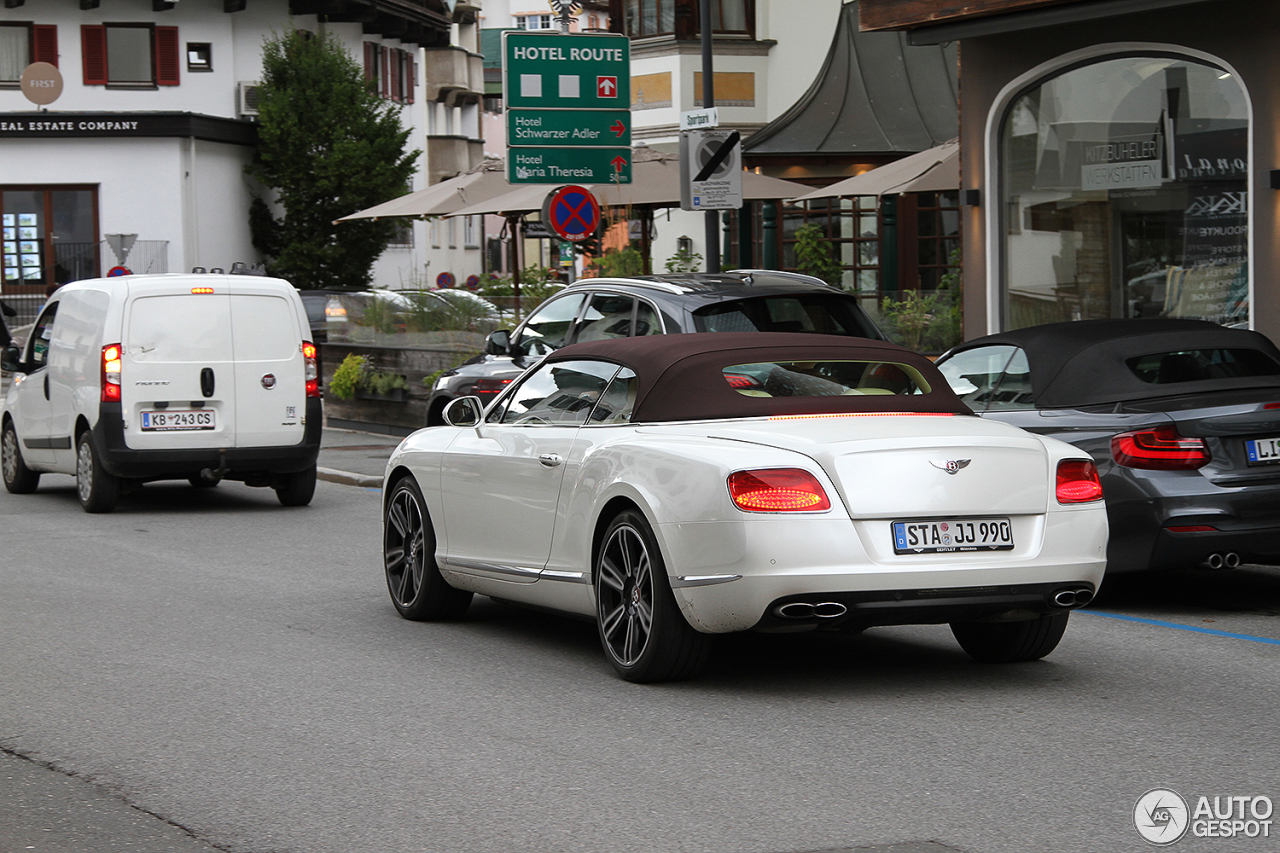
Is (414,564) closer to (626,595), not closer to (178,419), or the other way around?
(626,595)

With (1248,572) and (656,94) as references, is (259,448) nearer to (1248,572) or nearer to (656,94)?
(1248,572)

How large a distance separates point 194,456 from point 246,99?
37.5 metres

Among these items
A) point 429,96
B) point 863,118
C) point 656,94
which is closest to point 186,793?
point 863,118

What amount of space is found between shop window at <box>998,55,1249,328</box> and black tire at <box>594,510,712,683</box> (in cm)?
985

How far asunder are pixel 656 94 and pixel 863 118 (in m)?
5.44

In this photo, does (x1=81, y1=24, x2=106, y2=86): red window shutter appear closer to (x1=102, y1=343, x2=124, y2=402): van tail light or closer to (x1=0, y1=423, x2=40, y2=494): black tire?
(x1=0, y1=423, x2=40, y2=494): black tire

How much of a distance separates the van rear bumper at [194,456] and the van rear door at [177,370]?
0.07m

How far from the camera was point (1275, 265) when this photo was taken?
50.0 ft

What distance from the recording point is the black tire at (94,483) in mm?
15180

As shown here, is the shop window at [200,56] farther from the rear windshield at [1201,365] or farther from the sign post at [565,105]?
the rear windshield at [1201,365]

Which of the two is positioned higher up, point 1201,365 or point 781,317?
point 781,317

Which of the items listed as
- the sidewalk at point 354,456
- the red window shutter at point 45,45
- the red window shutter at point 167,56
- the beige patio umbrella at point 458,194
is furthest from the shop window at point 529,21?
the sidewalk at point 354,456

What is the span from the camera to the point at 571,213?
19.2 metres

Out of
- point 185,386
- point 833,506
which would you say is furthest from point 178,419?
point 833,506
